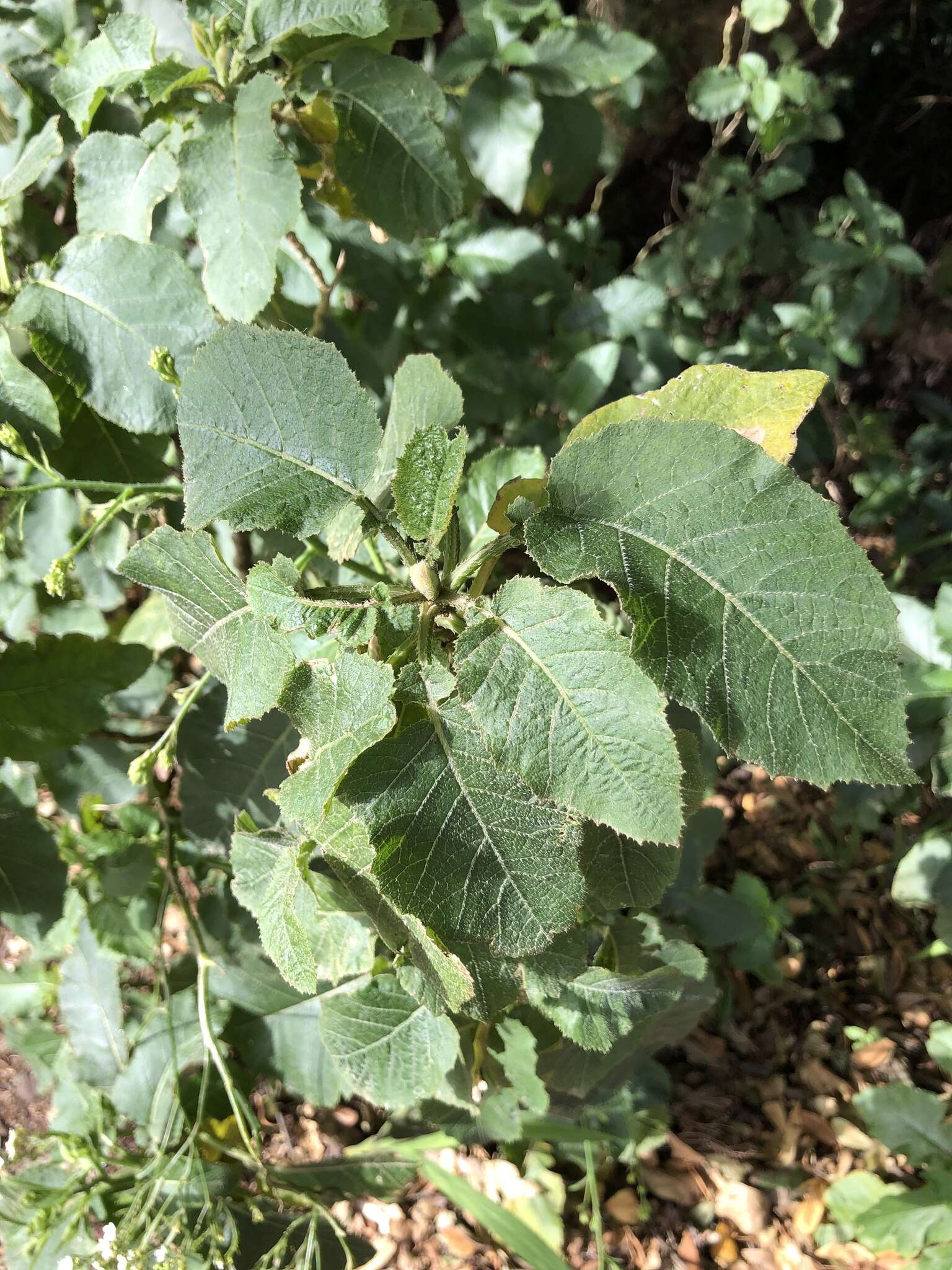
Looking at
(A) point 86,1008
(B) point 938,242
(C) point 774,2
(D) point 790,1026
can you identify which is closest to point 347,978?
(A) point 86,1008

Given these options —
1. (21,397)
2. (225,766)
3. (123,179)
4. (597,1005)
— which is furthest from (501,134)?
(597,1005)

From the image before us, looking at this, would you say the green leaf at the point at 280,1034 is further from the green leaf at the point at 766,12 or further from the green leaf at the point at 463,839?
the green leaf at the point at 766,12

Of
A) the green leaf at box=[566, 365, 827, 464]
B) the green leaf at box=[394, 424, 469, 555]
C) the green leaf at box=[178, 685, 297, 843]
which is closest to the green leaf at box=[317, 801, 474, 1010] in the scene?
the green leaf at box=[394, 424, 469, 555]

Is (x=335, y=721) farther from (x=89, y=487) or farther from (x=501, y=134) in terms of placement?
(x=501, y=134)

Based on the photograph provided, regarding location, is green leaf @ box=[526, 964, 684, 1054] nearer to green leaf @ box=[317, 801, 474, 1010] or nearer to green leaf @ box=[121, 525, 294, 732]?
green leaf @ box=[317, 801, 474, 1010]

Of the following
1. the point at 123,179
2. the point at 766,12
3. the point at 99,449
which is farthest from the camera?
the point at 766,12

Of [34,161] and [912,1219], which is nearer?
[34,161]
